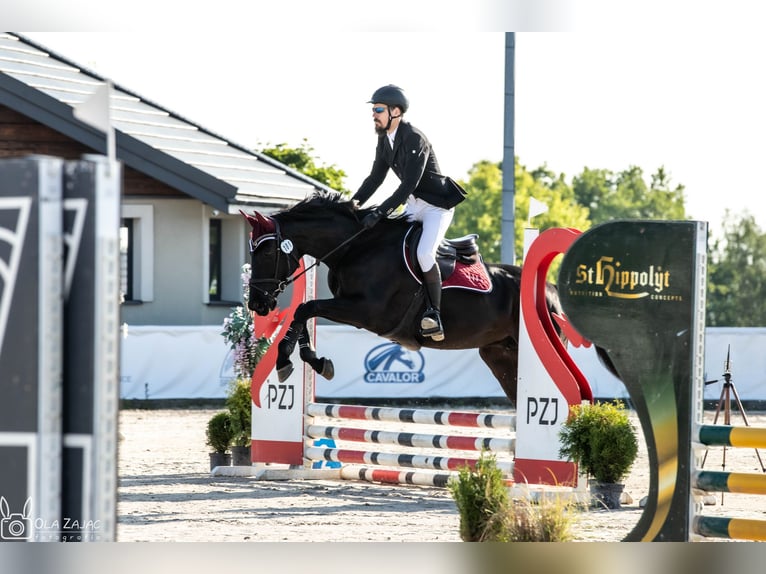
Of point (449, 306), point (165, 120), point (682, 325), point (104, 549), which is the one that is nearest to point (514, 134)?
point (165, 120)

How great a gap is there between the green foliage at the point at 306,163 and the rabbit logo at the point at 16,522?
33.3 metres

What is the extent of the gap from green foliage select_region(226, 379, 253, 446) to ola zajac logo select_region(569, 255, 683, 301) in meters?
4.12

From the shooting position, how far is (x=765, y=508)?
22.7 ft

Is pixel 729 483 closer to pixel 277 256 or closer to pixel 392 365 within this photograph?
pixel 277 256

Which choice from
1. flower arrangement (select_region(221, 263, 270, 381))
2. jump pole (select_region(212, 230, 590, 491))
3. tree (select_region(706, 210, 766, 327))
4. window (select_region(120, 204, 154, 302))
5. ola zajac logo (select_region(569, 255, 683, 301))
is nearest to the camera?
ola zajac logo (select_region(569, 255, 683, 301))

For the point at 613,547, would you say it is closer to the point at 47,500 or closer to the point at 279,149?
the point at 47,500

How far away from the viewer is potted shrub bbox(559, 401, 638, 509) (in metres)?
6.74

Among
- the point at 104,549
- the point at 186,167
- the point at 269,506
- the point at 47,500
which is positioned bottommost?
the point at 269,506

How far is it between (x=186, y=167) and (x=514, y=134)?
4.69 metres

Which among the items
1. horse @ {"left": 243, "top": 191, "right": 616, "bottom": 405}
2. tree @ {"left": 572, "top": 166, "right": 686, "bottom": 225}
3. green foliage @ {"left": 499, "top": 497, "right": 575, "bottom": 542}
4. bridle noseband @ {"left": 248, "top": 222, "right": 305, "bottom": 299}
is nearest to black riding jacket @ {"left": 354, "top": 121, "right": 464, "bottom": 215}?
horse @ {"left": 243, "top": 191, "right": 616, "bottom": 405}

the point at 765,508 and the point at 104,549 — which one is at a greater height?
the point at 104,549

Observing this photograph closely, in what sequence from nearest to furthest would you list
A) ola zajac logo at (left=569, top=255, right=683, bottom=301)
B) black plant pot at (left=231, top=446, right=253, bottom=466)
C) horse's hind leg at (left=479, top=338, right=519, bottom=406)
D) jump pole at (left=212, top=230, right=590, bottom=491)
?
ola zajac logo at (left=569, top=255, right=683, bottom=301) → jump pole at (left=212, top=230, right=590, bottom=491) → horse's hind leg at (left=479, top=338, right=519, bottom=406) → black plant pot at (left=231, top=446, right=253, bottom=466)

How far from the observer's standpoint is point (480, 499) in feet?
15.9

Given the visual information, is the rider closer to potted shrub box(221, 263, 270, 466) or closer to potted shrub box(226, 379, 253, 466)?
potted shrub box(221, 263, 270, 466)
